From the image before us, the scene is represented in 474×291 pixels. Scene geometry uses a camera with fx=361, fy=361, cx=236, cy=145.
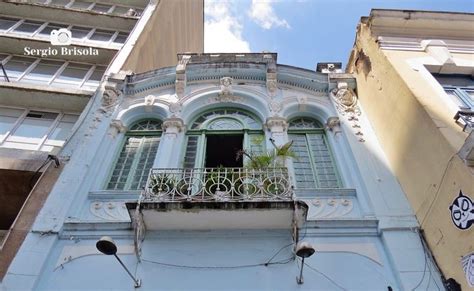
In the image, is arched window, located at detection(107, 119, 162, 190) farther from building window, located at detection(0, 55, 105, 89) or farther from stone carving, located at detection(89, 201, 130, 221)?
building window, located at detection(0, 55, 105, 89)

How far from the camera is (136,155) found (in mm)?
8727

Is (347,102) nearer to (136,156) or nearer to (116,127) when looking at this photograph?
(136,156)

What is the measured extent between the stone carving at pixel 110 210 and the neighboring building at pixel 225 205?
0.03 m

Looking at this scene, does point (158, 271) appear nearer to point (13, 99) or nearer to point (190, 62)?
point (190, 62)

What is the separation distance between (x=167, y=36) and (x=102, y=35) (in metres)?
2.94

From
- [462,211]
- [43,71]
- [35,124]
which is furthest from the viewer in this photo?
[43,71]

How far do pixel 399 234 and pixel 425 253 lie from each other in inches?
19.7

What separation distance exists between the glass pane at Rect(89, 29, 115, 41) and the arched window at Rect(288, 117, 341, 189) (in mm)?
9290

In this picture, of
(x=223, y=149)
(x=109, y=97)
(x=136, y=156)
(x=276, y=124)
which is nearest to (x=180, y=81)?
(x=109, y=97)

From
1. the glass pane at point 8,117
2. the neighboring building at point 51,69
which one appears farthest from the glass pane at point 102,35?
the glass pane at point 8,117

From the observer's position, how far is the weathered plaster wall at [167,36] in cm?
1334

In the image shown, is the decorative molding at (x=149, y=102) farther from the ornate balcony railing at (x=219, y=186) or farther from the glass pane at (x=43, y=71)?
the glass pane at (x=43, y=71)

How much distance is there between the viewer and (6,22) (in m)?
14.9

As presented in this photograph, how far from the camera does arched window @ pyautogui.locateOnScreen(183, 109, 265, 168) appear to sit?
29.1ft
